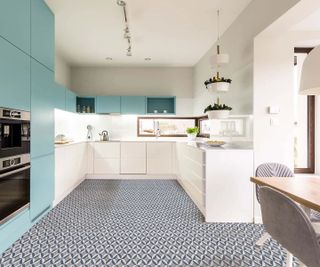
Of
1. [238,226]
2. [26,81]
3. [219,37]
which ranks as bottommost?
[238,226]

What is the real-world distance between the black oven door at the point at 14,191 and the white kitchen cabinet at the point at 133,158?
2.76 metres

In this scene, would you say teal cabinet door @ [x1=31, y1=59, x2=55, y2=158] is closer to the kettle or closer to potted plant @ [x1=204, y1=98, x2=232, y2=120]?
potted plant @ [x1=204, y1=98, x2=232, y2=120]

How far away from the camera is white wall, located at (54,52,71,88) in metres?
4.66

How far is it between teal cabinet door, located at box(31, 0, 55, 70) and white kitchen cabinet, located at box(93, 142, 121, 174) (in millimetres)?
2393

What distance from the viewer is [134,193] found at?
Result: 3998 mm

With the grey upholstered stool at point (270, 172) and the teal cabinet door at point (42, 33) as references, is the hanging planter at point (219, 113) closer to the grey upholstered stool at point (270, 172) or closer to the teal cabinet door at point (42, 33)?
the grey upholstered stool at point (270, 172)

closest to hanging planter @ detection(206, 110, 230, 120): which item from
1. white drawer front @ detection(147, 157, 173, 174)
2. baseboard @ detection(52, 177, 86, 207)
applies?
white drawer front @ detection(147, 157, 173, 174)

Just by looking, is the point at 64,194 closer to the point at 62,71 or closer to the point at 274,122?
the point at 62,71

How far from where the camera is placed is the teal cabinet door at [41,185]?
255 centimetres

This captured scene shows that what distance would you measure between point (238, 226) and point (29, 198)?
2427 millimetres

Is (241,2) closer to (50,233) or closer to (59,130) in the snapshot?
(50,233)

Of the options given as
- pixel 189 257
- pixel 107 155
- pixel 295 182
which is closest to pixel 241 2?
pixel 295 182

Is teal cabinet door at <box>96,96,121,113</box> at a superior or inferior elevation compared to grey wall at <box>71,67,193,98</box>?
inferior

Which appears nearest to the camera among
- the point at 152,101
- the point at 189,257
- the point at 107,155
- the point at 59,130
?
the point at 189,257
